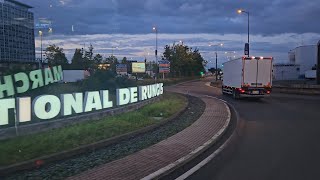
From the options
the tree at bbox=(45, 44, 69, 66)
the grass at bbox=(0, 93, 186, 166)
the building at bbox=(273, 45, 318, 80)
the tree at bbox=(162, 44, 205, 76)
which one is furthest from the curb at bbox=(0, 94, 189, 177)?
the building at bbox=(273, 45, 318, 80)

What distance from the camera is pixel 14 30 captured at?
34562 millimetres

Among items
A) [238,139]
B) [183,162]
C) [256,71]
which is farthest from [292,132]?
[256,71]

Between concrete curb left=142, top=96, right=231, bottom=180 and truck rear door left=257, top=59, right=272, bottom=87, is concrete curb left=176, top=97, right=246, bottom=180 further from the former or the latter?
truck rear door left=257, top=59, right=272, bottom=87

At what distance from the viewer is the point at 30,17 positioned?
34438 millimetres

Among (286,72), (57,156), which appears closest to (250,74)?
(57,156)

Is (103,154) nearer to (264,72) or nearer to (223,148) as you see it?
(223,148)

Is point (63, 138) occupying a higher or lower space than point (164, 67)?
lower

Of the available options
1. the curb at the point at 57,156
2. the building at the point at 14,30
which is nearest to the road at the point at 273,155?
the curb at the point at 57,156

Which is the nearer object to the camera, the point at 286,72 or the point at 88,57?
the point at 88,57

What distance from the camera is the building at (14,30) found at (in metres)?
31.4

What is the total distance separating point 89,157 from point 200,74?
116 metres

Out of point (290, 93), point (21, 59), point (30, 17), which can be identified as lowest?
point (290, 93)

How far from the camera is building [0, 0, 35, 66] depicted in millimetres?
31438

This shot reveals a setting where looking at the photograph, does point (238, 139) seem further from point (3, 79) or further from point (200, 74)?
point (200, 74)
